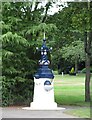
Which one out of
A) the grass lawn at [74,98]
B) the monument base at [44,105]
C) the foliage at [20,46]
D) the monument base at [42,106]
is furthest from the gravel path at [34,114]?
the foliage at [20,46]

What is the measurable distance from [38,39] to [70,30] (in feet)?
7.23

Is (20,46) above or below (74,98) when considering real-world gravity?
above

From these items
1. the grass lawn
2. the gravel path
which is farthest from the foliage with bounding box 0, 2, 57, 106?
the gravel path

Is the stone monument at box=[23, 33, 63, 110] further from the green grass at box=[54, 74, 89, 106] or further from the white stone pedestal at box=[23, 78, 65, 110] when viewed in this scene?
the green grass at box=[54, 74, 89, 106]

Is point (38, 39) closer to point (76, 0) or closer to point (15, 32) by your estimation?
point (15, 32)

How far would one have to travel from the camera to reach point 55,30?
59.2 feet

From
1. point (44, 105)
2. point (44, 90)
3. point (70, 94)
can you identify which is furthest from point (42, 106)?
point (70, 94)

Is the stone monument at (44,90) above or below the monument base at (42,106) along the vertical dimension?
above

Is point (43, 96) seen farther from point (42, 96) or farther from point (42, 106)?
point (42, 106)

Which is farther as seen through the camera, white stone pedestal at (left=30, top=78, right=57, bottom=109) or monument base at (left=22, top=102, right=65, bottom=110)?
white stone pedestal at (left=30, top=78, right=57, bottom=109)

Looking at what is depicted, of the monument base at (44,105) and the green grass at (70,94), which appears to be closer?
the monument base at (44,105)

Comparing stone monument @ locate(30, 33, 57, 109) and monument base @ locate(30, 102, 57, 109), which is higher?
stone monument @ locate(30, 33, 57, 109)

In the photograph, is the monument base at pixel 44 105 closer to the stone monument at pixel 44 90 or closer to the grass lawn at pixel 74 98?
the stone monument at pixel 44 90

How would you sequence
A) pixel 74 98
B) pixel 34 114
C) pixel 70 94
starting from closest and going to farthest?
pixel 34 114
pixel 74 98
pixel 70 94
